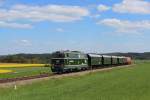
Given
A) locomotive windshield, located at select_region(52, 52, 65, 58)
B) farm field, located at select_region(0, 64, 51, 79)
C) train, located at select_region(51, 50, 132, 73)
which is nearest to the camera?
farm field, located at select_region(0, 64, 51, 79)

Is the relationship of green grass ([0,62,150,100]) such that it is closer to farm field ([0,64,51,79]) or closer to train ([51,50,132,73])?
farm field ([0,64,51,79])

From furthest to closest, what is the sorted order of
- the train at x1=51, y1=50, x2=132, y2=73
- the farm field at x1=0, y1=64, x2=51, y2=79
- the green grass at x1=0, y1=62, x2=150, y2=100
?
1. the train at x1=51, y1=50, x2=132, y2=73
2. the farm field at x1=0, y1=64, x2=51, y2=79
3. the green grass at x1=0, y1=62, x2=150, y2=100

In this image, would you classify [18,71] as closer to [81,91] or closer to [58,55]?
[58,55]

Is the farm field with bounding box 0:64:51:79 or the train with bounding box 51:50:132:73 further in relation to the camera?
the train with bounding box 51:50:132:73

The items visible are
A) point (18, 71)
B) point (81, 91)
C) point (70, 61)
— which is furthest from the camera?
point (18, 71)

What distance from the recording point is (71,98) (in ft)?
81.7

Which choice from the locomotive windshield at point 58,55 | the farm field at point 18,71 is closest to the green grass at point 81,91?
the farm field at point 18,71

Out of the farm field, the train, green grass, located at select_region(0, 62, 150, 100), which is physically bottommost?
green grass, located at select_region(0, 62, 150, 100)

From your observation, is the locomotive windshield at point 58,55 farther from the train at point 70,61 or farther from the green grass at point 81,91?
the green grass at point 81,91

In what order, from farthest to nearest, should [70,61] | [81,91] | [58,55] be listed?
[70,61], [58,55], [81,91]

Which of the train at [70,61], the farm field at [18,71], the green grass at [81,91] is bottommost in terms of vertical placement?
the green grass at [81,91]

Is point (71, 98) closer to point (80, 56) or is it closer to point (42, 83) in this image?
point (42, 83)

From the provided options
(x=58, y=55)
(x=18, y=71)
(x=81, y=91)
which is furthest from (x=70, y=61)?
(x=81, y=91)

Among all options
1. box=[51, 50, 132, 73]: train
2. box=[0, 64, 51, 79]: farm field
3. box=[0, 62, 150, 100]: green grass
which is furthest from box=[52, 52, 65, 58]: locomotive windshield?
box=[0, 62, 150, 100]: green grass
